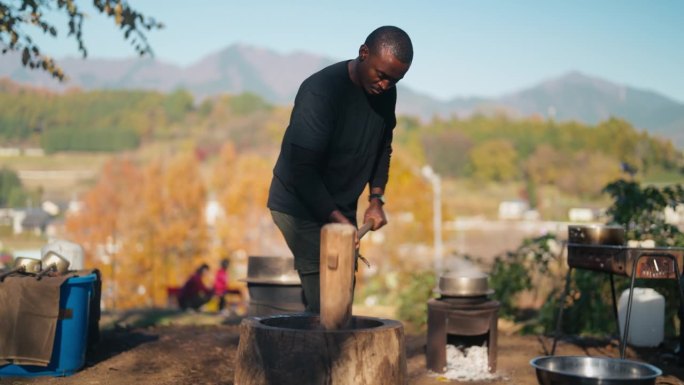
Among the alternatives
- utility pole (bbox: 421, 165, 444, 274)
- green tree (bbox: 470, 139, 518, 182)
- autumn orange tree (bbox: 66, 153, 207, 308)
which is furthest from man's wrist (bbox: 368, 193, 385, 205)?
green tree (bbox: 470, 139, 518, 182)

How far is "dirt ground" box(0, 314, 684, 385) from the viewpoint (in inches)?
229

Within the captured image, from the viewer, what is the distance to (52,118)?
138m

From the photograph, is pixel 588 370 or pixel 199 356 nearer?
pixel 588 370

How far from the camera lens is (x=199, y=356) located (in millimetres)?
6629

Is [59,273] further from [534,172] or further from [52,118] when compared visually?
[52,118]

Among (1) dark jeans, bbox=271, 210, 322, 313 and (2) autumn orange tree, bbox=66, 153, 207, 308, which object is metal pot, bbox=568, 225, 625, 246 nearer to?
(1) dark jeans, bbox=271, 210, 322, 313

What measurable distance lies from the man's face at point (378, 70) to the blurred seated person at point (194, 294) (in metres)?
12.7

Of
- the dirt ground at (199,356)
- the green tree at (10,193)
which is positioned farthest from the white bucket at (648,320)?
the green tree at (10,193)

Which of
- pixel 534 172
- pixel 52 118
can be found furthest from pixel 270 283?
pixel 52 118

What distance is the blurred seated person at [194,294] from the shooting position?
52.4 ft

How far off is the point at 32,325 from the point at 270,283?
2127mm

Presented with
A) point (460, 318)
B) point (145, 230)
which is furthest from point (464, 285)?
point (145, 230)

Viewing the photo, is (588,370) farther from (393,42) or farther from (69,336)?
(69,336)

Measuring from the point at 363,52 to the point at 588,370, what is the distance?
1.86 metres
